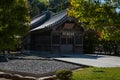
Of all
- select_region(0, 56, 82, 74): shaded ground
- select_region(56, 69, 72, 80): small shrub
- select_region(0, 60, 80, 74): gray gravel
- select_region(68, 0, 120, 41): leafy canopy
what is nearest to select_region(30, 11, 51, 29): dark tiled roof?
select_region(0, 56, 82, 74): shaded ground

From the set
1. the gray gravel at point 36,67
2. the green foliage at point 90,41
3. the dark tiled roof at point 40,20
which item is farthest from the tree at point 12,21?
the dark tiled roof at point 40,20

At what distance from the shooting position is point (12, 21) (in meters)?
12.8

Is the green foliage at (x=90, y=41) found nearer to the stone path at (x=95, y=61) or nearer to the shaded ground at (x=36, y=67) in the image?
the stone path at (x=95, y=61)

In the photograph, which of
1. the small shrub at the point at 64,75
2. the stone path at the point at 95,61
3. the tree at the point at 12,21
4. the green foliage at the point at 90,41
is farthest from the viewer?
the green foliage at the point at 90,41

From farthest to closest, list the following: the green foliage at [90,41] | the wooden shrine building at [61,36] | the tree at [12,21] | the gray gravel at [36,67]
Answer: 1. the green foliage at [90,41]
2. the wooden shrine building at [61,36]
3. the gray gravel at [36,67]
4. the tree at [12,21]

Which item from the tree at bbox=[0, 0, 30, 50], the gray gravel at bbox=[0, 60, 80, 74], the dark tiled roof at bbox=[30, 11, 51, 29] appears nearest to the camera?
the tree at bbox=[0, 0, 30, 50]

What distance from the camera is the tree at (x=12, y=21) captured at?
12.5m

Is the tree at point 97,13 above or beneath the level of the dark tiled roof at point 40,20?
beneath

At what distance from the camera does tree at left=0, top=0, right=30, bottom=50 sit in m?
12.5

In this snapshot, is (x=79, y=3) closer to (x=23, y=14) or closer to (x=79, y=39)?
(x=23, y=14)

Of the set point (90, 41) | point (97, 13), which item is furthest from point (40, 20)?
point (97, 13)

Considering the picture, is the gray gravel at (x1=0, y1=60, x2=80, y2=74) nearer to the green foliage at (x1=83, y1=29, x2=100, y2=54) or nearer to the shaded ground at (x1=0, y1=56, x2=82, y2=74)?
the shaded ground at (x1=0, y1=56, x2=82, y2=74)

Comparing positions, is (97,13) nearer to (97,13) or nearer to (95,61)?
(97,13)

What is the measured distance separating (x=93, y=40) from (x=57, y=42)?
587 cm
